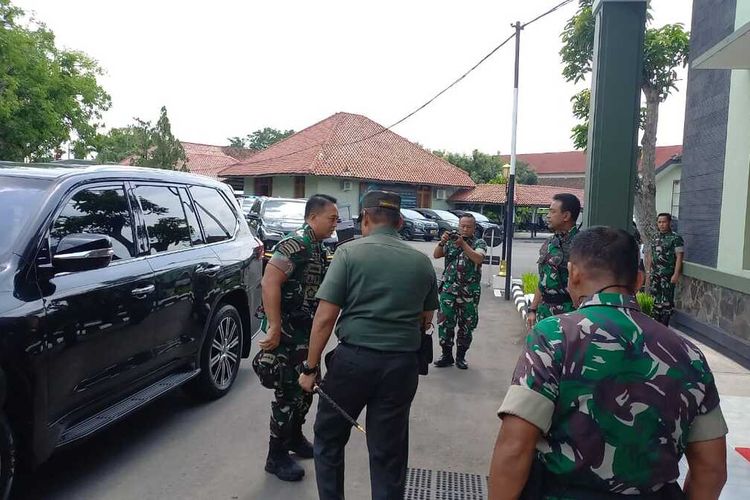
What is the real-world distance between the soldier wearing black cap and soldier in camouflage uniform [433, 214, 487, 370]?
10.8 feet

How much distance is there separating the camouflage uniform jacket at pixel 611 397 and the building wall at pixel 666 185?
83.2 ft

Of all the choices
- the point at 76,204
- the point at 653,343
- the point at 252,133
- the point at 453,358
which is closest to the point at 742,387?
the point at 453,358

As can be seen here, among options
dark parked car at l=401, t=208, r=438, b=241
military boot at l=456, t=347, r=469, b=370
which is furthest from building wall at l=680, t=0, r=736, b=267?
dark parked car at l=401, t=208, r=438, b=241

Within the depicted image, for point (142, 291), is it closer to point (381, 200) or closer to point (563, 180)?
point (381, 200)

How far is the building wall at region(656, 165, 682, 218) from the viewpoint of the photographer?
24.9 metres

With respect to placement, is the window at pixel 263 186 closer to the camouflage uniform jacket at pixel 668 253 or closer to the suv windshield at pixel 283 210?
the suv windshield at pixel 283 210

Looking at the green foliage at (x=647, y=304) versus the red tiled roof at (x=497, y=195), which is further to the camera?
the red tiled roof at (x=497, y=195)

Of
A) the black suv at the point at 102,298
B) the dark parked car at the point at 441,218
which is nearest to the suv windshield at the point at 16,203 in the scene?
the black suv at the point at 102,298

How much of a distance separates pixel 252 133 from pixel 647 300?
2803 inches

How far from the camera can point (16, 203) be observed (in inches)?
127

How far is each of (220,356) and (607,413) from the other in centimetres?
388

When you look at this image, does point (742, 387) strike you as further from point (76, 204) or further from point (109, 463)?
point (76, 204)

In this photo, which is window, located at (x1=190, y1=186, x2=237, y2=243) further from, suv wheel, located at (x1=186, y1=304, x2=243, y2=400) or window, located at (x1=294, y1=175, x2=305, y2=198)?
window, located at (x1=294, y1=175, x2=305, y2=198)

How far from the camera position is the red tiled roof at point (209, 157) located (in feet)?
158
